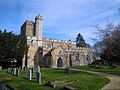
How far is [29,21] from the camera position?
70.6m

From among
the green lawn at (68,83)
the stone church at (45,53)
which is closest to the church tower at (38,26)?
the stone church at (45,53)

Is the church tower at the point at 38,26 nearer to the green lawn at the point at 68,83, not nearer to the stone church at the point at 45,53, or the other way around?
the stone church at the point at 45,53

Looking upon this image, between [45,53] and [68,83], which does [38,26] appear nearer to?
[45,53]

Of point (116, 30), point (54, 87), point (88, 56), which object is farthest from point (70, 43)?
point (54, 87)

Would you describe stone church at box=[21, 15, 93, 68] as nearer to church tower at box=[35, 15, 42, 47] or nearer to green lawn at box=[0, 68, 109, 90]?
church tower at box=[35, 15, 42, 47]

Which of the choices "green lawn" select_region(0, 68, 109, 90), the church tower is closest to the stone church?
the church tower

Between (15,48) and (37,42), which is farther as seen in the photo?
(37,42)

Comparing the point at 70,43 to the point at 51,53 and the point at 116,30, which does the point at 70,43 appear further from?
the point at 116,30

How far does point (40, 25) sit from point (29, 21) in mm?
4236

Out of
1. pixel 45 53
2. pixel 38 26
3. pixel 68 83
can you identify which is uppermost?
pixel 38 26

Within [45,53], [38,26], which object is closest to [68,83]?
→ [45,53]

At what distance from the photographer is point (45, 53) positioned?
204ft

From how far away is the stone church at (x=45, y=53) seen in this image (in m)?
59.9

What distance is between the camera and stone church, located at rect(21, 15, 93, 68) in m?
59.9
